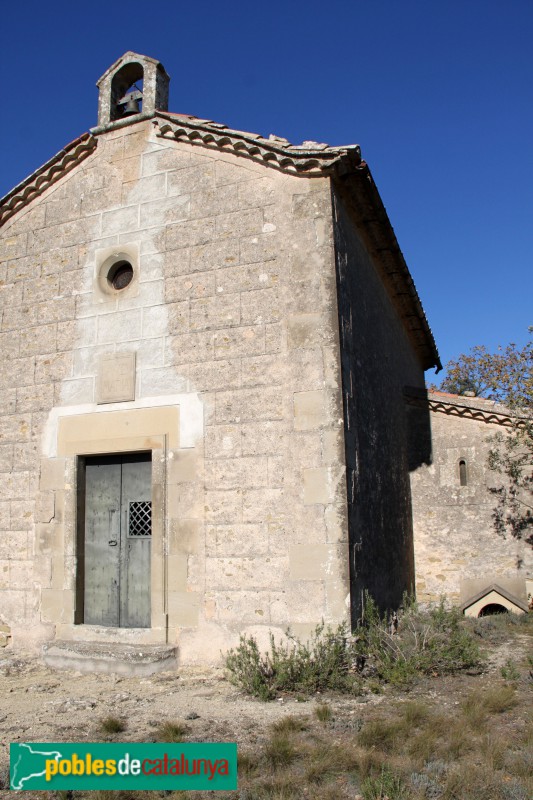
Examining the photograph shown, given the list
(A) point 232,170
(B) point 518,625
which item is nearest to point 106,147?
(A) point 232,170

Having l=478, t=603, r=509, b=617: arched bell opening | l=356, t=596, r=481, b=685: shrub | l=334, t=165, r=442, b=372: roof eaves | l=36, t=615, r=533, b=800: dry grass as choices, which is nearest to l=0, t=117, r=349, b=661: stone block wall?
l=356, t=596, r=481, b=685: shrub

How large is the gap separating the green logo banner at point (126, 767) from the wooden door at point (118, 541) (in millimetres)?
3108

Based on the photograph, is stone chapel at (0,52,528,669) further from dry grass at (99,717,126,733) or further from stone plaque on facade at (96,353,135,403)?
dry grass at (99,717,126,733)

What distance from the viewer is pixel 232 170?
7441mm

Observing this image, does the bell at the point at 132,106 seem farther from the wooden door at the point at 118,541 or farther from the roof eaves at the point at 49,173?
the wooden door at the point at 118,541

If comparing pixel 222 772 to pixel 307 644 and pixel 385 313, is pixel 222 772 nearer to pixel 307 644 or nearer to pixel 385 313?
pixel 307 644

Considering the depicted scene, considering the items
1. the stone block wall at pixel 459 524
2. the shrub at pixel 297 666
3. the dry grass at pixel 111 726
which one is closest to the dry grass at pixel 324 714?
the shrub at pixel 297 666

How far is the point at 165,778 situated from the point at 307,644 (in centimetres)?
258

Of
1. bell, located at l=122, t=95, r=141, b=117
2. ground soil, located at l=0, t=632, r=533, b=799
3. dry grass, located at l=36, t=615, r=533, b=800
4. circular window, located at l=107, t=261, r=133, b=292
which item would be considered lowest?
ground soil, located at l=0, t=632, r=533, b=799

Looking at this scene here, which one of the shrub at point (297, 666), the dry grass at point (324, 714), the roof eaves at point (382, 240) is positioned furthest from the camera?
the roof eaves at point (382, 240)

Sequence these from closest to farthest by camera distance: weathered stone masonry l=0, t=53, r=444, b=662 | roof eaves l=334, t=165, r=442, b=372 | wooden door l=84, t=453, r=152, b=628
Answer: weathered stone masonry l=0, t=53, r=444, b=662, wooden door l=84, t=453, r=152, b=628, roof eaves l=334, t=165, r=442, b=372

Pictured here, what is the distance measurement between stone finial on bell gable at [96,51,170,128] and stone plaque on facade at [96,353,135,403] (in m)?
3.13

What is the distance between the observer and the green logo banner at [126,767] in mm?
3629

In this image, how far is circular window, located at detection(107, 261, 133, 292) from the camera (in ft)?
25.8
